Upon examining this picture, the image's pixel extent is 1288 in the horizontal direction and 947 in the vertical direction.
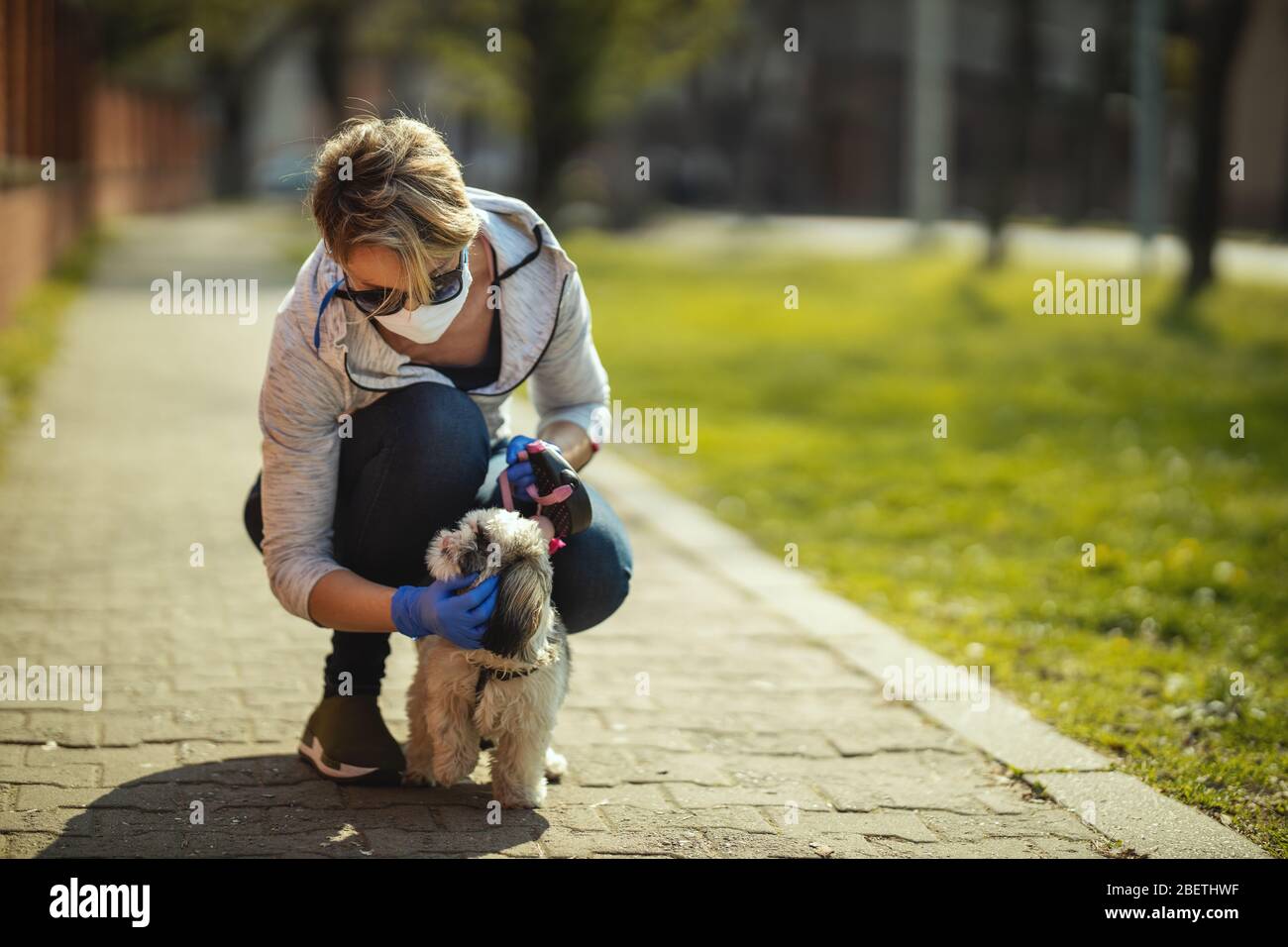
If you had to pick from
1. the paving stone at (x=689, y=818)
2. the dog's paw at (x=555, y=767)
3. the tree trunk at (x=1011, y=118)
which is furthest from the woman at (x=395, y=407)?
the tree trunk at (x=1011, y=118)

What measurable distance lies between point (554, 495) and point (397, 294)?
1.95 feet

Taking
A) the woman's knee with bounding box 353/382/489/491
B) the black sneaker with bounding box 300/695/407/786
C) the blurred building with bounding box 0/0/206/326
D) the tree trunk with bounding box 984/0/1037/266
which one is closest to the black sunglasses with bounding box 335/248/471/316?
the woman's knee with bounding box 353/382/489/491

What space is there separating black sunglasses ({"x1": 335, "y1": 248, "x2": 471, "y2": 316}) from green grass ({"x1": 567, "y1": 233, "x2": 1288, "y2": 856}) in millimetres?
2276

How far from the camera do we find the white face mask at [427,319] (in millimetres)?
3492

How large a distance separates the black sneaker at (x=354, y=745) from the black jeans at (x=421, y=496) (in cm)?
22

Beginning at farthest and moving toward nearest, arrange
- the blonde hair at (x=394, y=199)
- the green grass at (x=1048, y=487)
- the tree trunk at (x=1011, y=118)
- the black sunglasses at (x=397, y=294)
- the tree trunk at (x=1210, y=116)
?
1. the tree trunk at (x=1011, y=118)
2. the tree trunk at (x=1210, y=116)
3. the green grass at (x=1048, y=487)
4. the black sunglasses at (x=397, y=294)
5. the blonde hair at (x=394, y=199)

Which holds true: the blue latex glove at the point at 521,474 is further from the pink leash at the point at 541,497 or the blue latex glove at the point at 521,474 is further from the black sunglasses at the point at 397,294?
the black sunglasses at the point at 397,294

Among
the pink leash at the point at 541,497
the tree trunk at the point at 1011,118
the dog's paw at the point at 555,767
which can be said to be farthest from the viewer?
the tree trunk at the point at 1011,118

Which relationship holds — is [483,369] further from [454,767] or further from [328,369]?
[454,767]

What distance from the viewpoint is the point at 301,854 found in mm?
Answer: 3412

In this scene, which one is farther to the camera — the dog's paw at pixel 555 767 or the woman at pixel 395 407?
the dog's paw at pixel 555 767

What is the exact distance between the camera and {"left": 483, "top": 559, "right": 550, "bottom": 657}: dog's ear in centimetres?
330

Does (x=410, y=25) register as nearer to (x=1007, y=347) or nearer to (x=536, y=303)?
(x=1007, y=347)

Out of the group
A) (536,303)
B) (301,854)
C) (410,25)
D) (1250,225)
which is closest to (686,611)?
(536,303)
